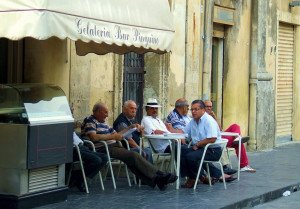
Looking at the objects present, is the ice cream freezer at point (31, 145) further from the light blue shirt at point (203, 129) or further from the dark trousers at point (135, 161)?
the light blue shirt at point (203, 129)

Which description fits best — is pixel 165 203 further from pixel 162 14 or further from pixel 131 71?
pixel 131 71

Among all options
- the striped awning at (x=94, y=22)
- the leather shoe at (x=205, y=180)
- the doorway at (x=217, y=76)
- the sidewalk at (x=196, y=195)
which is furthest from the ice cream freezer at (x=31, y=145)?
the doorway at (x=217, y=76)

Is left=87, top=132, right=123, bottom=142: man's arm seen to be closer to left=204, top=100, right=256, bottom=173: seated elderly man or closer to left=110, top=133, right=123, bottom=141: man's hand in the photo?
left=110, top=133, right=123, bottom=141: man's hand

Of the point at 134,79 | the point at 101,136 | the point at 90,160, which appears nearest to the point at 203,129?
the point at 101,136

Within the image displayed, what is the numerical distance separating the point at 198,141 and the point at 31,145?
3334 millimetres

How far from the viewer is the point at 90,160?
11453 mm

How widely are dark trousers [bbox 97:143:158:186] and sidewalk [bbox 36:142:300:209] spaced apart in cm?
28

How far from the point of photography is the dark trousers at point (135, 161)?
1201 centimetres

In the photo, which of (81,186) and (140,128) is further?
(140,128)

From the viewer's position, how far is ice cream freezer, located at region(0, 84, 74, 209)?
10.0m

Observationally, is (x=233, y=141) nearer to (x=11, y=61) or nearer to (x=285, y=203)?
(x=285, y=203)

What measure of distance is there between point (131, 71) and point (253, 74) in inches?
205

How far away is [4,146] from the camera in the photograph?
10109mm

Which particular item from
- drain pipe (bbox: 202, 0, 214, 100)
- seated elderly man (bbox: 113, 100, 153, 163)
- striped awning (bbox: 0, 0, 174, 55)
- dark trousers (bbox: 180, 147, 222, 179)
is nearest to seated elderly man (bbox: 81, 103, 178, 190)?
seated elderly man (bbox: 113, 100, 153, 163)
